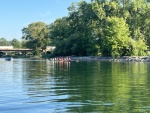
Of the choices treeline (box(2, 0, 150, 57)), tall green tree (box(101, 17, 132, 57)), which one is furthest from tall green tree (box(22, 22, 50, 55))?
tall green tree (box(101, 17, 132, 57))

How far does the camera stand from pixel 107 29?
326 ft

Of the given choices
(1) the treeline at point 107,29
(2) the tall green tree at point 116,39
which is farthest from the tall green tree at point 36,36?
(2) the tall green tree at point 116,39

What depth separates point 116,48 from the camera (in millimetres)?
97688

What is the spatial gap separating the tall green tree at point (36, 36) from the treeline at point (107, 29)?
152ft

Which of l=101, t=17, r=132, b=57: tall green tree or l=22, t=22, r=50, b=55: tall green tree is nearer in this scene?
l=101, t=17, r=132, b=57: tall green tree

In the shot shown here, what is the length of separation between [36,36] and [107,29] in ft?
247

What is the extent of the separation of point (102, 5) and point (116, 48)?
51.6 feet

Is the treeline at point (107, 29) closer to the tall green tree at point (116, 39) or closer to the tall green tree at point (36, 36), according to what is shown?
the tall green tree at point (116, 39)

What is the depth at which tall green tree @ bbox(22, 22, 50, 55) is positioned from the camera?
166250mm

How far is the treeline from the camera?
98.5 metres

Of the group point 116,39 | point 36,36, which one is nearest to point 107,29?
point 116,39

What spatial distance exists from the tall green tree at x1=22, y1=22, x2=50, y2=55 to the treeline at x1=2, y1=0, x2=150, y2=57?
46447 mm

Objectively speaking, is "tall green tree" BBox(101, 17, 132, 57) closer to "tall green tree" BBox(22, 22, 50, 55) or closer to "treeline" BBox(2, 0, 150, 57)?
"treeline" BBox(2, 0, 150, 57)

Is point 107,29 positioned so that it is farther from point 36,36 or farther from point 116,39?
point 36,36
